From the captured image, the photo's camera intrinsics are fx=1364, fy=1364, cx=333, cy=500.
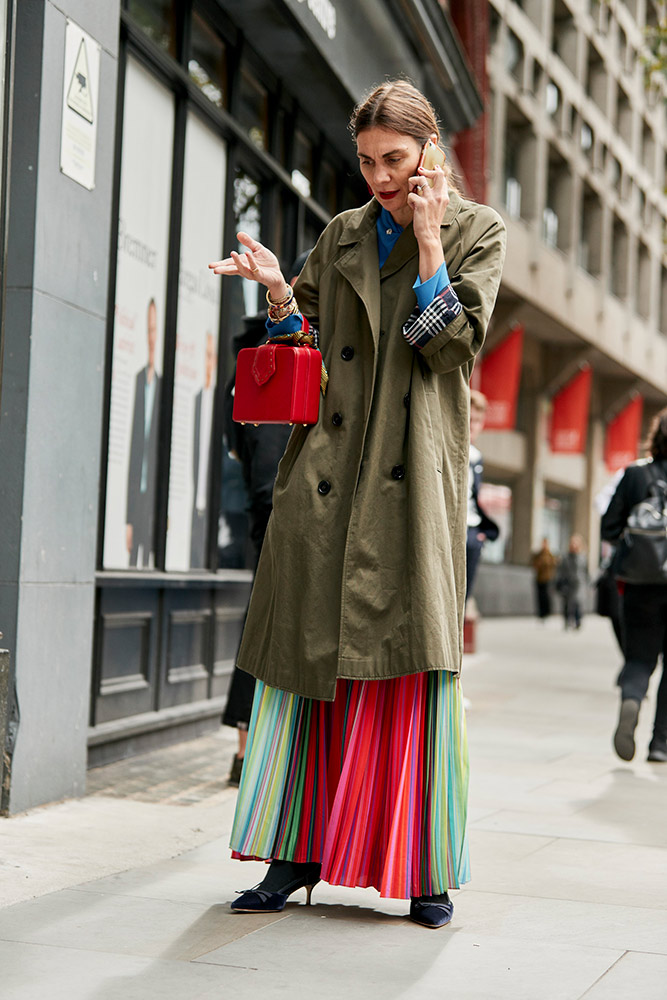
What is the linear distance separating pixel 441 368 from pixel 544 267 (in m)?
25.3

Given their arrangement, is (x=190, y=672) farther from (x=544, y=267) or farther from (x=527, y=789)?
(x=544, y=267)

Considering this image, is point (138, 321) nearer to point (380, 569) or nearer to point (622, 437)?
point (380, 569)

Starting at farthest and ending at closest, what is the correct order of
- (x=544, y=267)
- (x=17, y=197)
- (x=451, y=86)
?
(x=544, y=267)
(x=451, y=86)
(x=17, y=197)

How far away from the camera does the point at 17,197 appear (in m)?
4.96

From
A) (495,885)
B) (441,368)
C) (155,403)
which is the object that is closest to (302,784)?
(495,885)

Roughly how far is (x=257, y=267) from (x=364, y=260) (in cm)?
32

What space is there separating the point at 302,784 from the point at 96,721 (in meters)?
2.75

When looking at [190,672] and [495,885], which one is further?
[190,672]

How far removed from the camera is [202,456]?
25.8ft

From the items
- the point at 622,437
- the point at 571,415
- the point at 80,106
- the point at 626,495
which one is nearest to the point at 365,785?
the point at 80,106

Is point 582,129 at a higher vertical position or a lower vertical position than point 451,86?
higher

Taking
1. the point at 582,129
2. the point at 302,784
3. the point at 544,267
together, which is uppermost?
the point at 582,129

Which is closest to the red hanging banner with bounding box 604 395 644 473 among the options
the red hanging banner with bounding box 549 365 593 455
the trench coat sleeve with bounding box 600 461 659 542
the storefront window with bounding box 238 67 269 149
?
the red hanging banner with bounding box 549 365 593 455

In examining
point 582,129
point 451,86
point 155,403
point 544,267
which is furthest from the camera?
point 582,129
